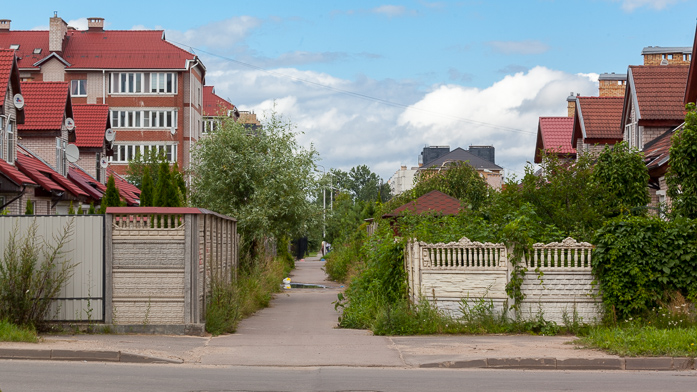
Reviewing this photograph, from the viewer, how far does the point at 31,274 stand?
14.0m

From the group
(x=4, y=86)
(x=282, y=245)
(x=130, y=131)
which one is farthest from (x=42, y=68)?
(x=4, y=86)

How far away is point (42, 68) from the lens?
69188 millimetres

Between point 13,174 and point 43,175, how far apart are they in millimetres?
4637

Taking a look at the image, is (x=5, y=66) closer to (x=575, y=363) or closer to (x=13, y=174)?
(x=13, y=174)

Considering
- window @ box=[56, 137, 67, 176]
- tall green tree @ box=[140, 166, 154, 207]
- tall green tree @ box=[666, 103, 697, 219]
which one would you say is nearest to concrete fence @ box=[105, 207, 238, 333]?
tall green tree @ box=[666, 103, 697, 219]

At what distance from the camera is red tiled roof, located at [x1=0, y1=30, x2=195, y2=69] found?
70.2m

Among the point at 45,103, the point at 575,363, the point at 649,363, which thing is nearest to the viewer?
the point at 649,363

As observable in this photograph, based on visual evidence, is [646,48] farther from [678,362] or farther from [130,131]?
[130,131]

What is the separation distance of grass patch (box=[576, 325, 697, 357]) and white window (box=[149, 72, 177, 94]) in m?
61.1

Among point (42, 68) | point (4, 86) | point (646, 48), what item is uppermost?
point (42, 68)

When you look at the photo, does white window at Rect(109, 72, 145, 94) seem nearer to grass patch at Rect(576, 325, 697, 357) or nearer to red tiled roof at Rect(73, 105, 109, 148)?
red tiled roof at Rect(73, 105, 109, 148)

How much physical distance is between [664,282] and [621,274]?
0.73 metres

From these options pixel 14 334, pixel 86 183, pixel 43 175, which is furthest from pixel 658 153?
pixel 86 183

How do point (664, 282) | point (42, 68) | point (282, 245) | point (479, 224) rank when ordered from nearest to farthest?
point (664, 282), point (479, 224), point (282, 245), point (42, 68)
